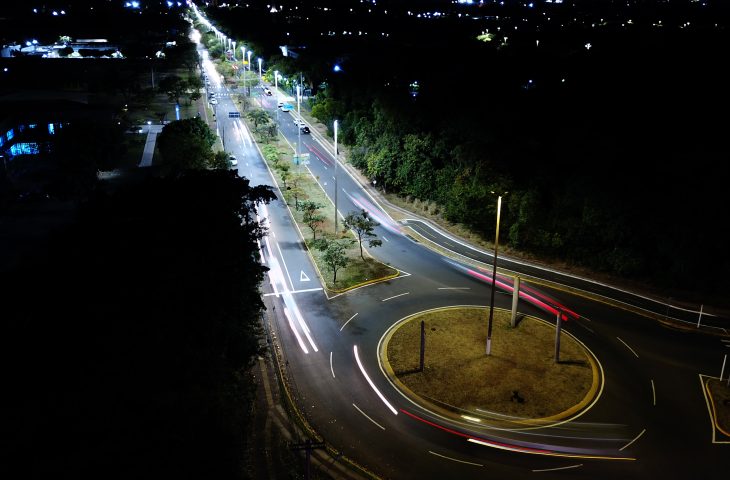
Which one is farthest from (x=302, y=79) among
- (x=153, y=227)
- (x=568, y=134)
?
(x=153, y=227)

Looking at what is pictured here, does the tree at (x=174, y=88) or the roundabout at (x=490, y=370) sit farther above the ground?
the tree at (x=174, y=88)

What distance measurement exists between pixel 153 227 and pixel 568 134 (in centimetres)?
3803

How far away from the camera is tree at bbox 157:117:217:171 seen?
5912 centimetres

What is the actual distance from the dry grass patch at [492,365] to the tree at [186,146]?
110ft

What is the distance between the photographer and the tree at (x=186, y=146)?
59.1 meters

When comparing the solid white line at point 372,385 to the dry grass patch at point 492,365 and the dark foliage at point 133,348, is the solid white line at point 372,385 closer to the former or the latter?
the dry grass patch at point 492,365

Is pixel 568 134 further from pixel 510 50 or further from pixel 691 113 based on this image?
pixel 510 50

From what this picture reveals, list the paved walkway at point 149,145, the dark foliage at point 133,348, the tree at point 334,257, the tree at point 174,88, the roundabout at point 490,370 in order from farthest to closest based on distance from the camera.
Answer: the tree at point 174,88, the paved walkway at point 149,145, the tree at point 334,257, the roundabout at point 490,370, the dark foliage at point 133,348

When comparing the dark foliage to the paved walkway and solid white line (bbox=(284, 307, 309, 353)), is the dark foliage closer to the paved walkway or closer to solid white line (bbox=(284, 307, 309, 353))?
solid white line (bbox=(284, 307, 309, 353))

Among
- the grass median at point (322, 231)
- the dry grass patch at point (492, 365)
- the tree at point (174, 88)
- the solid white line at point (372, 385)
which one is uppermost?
the tree at point (174, 88)

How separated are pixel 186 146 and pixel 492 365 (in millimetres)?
42399

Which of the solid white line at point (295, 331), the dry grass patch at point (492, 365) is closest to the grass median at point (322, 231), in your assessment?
the solid white line at point (295, 331)

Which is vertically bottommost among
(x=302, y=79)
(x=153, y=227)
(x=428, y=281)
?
(x=428, y=281)

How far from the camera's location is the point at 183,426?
17.3 metres
